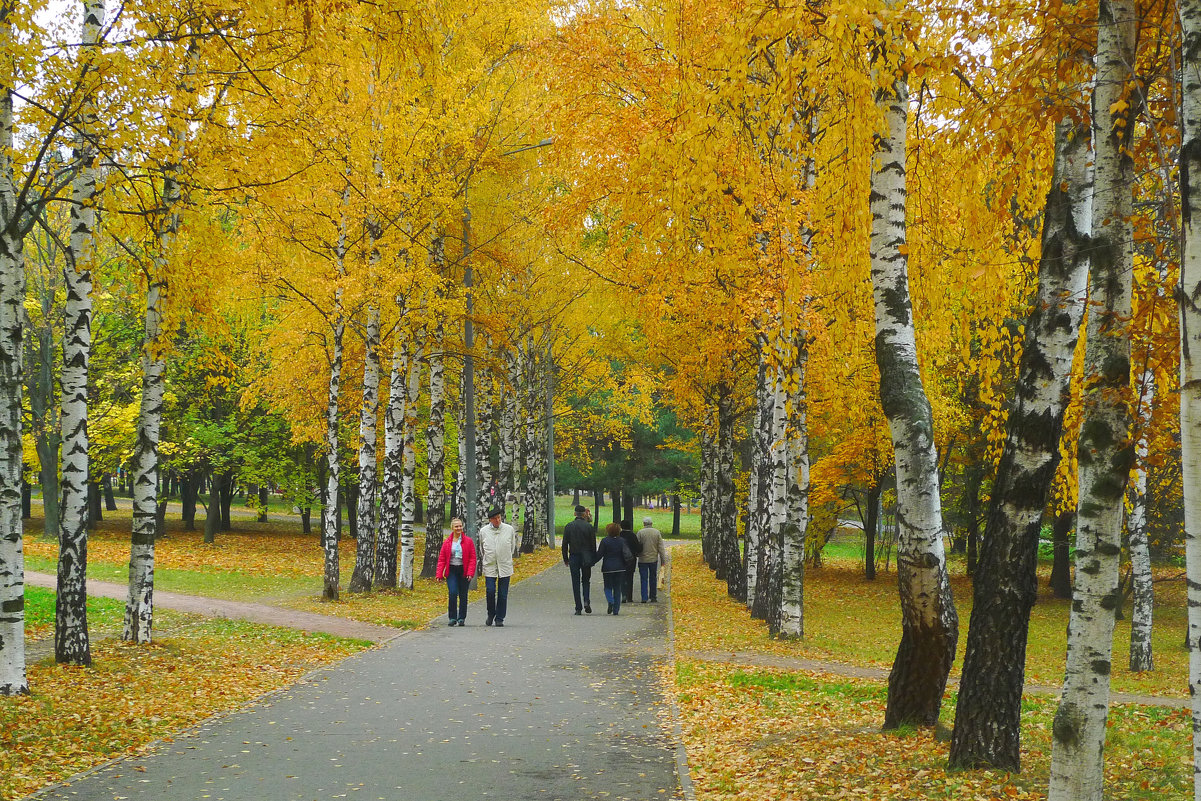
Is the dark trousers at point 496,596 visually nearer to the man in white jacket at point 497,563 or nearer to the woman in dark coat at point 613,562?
the man in white jacket at point 497,563

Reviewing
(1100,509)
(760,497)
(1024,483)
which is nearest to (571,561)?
(760,497)

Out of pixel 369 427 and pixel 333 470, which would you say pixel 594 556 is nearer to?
pixel 369 427

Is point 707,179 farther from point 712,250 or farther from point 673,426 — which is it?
point 673,426

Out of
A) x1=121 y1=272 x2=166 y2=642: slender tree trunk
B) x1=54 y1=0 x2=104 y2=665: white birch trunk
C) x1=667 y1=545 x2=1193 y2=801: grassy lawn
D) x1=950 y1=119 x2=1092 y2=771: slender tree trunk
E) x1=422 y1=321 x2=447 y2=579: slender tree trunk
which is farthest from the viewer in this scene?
x1=422 y1=321 x2=447 y2=579: slender tree trunk

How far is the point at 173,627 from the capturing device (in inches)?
599

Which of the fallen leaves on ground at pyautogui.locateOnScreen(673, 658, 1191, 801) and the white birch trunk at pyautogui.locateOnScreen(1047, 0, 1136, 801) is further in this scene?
the fallen leaves on ground at pyautogui.locateOnScreen(673, 658, 1191, 801)

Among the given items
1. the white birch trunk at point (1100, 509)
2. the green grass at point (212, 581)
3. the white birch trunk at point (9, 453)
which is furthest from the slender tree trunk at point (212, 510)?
the white birch trunk at point (1100, 509)

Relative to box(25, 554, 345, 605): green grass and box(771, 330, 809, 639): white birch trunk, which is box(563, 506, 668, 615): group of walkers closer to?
box(771, 330, 809, 639): white birch trunk

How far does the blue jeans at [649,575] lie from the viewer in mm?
21453

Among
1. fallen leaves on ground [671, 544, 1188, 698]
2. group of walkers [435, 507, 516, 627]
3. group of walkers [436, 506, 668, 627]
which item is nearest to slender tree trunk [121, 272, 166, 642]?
group of walkers [436, 506, 668, 627]

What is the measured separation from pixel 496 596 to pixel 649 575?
6.16 m

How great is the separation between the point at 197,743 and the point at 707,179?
6.40 m

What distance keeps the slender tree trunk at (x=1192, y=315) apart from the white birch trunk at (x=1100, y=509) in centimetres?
128

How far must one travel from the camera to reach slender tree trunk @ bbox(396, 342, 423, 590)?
21750mm
